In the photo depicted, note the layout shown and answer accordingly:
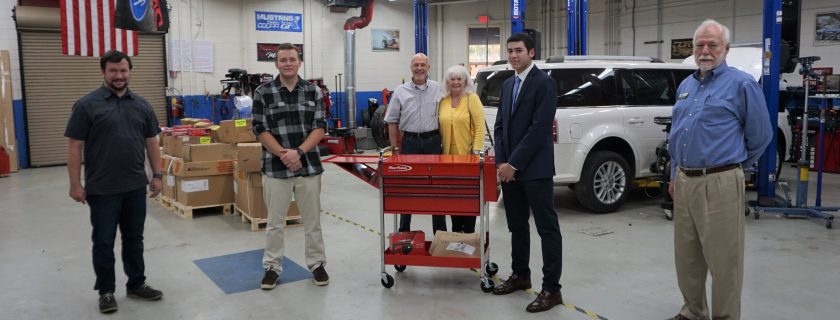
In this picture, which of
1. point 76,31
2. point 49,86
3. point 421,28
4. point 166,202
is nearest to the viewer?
point 166,202

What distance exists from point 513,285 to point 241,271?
1976 mm

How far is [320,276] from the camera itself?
13.9ft

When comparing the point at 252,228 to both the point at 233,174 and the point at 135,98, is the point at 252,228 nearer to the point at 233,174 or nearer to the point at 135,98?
the point at 233,174

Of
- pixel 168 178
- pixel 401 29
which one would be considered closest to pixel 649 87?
pixel 168 178

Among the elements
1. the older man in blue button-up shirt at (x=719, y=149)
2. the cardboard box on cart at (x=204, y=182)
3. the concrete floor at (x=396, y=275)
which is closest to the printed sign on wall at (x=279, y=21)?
the cardboard box on cart at (x=204, y=182)

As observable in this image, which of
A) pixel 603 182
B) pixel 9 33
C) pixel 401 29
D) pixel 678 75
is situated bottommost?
pixel 603 182

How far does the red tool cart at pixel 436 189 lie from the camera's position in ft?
12.6

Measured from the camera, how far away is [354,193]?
26.5 ft

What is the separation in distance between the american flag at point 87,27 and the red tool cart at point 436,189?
778 cm

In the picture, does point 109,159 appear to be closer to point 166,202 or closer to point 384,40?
point 166,202

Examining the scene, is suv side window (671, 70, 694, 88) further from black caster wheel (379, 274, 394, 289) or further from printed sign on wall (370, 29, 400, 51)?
printed sign on wall (370, 29, 400, 51)

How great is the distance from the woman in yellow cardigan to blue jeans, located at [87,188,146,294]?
6.77 ft

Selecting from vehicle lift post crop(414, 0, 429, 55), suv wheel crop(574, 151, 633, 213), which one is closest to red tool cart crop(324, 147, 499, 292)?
suv wheel crop(574, 151, 633, 213)

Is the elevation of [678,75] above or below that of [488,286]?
above
